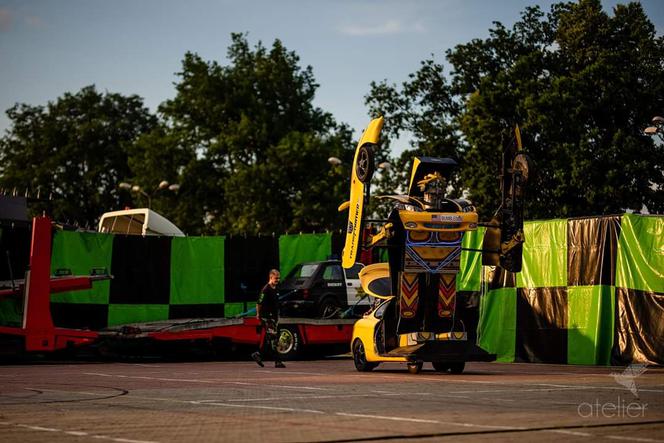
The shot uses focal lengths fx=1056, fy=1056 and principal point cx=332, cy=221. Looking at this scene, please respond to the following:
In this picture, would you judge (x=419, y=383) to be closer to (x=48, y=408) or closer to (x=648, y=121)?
(x=48, y=408)

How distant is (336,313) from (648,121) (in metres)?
26.3

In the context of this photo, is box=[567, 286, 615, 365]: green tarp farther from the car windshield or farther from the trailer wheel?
the car windshield

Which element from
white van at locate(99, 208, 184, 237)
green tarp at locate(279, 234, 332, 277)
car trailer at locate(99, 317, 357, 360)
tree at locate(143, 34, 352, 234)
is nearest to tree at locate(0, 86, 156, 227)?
tree at locate(143, 34, 352, 234)

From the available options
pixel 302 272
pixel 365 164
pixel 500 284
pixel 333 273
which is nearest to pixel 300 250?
pixel 302 272

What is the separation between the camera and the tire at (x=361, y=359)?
59.7 feet

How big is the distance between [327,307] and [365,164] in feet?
32.7

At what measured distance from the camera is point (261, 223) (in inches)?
2425

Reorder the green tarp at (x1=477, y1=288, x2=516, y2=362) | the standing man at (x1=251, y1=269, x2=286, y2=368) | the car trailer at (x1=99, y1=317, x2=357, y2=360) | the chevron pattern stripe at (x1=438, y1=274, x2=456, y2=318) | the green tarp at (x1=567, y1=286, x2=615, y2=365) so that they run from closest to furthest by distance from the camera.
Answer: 1. the chevron pattern stripe at (x1=438, y1=274, x2=456, y2=318)
2. the standing man at (x1=251, y1=269, x2=286, y2=368)
3. the green tarp at (x1=567, y1=286, x2=615, y2=365)
4. the car trailer at (x1=99, y1=317, x2=357, y2=360)
5. the green tarp at (x1=477, y1=288, x2=516, y2=362)

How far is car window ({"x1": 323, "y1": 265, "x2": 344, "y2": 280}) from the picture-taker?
26.2 m

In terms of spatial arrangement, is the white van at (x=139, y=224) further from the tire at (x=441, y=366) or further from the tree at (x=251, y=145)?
the tree at (x=251, y=145)

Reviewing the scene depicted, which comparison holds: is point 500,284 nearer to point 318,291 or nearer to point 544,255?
point 544,255

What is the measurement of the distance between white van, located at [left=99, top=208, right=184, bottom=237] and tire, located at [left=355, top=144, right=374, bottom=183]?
626 inches

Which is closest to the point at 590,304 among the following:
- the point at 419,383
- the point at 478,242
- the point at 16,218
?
the point at 478,242

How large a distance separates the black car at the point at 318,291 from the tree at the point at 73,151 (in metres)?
54.0
